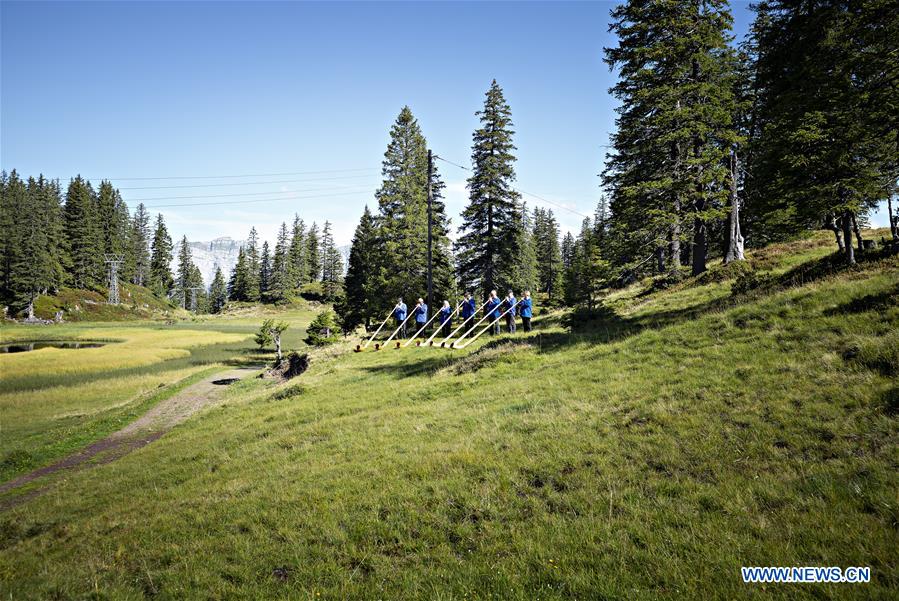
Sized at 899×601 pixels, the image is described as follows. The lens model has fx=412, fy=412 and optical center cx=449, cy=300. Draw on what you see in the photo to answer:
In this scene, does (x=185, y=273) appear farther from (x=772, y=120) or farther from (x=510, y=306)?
(x=772, y=120)

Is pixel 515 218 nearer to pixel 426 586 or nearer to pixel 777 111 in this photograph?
pixel 777 111

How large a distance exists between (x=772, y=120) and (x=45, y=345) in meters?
76.4

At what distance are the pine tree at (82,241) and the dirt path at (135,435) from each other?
8442cm

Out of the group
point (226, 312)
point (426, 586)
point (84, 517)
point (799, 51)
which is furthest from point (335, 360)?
point (226, 312)

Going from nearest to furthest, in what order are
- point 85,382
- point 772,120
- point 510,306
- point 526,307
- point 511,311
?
point 772,120 → point 526,307 → point 511,311 → point 510,306 → point 85,382

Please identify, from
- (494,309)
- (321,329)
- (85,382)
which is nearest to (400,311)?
(494,309)

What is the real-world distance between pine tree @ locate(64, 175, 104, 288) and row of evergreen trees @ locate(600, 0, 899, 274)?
107060mm

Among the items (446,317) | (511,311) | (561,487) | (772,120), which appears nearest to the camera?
(561,487)

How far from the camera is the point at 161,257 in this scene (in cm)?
12962

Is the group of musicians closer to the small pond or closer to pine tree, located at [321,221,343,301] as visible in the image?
the small pond

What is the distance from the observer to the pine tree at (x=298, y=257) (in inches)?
4748

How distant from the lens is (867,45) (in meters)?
11.7

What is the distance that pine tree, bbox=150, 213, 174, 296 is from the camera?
420 feet

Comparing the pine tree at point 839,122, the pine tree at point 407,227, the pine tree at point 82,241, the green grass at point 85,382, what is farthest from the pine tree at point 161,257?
the pine tree at point 839,122
